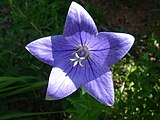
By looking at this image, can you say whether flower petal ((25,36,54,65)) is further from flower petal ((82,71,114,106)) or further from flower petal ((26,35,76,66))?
flower petal ((82,71,114,106))

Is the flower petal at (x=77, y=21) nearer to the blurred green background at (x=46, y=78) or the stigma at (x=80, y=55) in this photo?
the stigma at (x=80, y=55)

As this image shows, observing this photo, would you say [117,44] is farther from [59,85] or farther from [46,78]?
[46,78]

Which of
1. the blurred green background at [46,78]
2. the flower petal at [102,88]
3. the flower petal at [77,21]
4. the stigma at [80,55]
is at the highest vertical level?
the flower petal at [77,21]

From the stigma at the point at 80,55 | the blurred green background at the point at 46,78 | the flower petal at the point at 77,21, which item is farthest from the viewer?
the blurred green background at the point at 46,78

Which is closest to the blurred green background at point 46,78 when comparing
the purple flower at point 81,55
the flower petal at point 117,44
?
the purple flower at point 81,55

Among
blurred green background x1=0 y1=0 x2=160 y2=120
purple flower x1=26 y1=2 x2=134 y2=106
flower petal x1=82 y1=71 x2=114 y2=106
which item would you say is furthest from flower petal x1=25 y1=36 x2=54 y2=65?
blurred green background x1=0 y1=0 x2=160 y2=120
